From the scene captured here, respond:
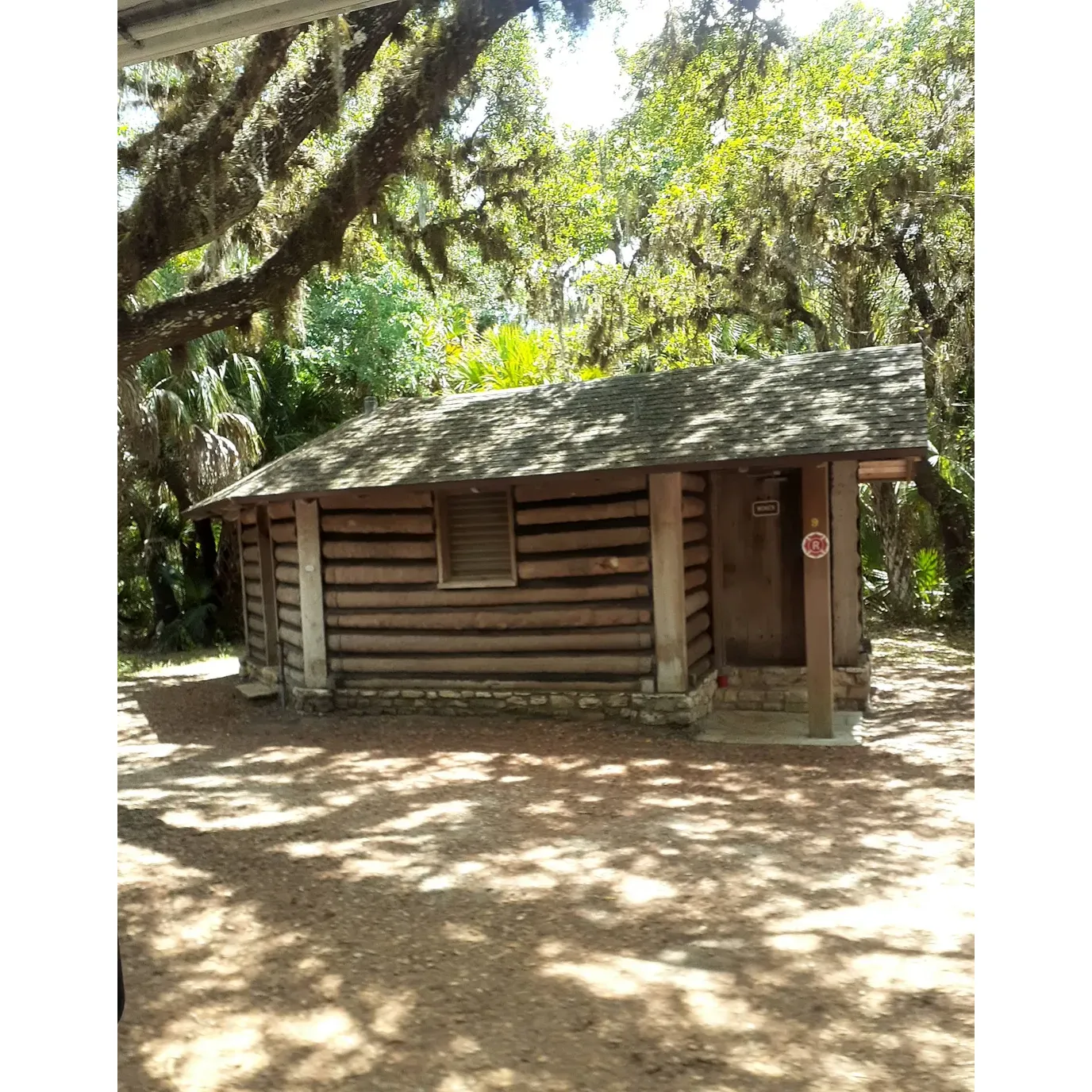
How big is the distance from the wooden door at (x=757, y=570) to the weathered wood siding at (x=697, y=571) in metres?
0.14

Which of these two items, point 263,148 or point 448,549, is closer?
Answer: point 263,148

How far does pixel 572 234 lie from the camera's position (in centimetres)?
1716

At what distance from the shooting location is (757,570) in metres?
10.9

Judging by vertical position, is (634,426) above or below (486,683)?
above

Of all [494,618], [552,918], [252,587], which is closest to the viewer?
[552,918]

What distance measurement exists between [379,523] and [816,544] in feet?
16.9

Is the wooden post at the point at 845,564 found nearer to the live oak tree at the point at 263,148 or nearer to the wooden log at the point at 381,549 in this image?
the wooden log at the point at 381,549

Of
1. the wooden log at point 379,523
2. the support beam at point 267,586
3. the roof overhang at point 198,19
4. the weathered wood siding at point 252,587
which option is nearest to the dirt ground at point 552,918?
the wooden log at point 379,523

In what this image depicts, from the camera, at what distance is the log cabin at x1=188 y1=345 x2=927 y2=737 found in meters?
9.71

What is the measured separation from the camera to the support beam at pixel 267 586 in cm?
1288

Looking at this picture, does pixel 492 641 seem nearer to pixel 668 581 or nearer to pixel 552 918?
pixel 668 581

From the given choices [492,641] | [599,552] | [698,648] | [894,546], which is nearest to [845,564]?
[698,648]
